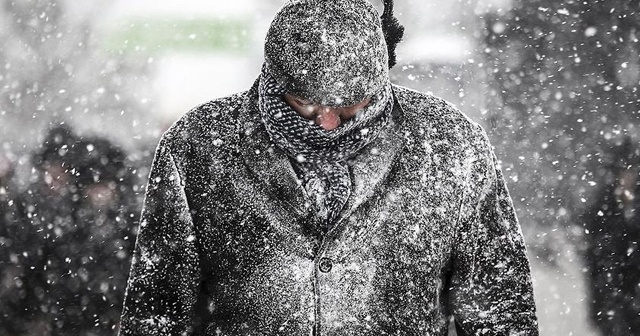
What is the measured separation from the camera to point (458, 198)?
7.20 ft

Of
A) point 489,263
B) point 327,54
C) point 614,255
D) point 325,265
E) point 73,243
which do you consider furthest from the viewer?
point 73,243

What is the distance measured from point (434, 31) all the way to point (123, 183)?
257cm

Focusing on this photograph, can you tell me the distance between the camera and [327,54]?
6.40 feet

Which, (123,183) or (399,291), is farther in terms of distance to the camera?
(123,183)

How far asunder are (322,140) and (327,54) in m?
0.24

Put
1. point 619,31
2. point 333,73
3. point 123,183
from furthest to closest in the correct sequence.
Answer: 1. point 123,183
2. point 619,31
3. point 333,73

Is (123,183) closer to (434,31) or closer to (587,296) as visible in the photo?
(434,31)

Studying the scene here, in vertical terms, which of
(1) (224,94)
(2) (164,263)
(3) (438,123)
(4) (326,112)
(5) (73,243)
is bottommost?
(2) (164,263)

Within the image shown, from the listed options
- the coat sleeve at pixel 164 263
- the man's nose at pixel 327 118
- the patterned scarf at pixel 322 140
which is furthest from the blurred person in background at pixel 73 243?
the man's nose at pixel 327 118

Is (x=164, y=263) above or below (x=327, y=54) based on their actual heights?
below

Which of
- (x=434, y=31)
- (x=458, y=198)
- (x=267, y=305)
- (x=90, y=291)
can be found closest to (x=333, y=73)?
(x=458, y=198)

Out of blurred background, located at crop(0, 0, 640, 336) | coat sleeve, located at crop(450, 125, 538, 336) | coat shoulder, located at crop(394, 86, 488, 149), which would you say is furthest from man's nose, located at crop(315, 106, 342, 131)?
blurred background, located at crop(0, 0, 640, 336)

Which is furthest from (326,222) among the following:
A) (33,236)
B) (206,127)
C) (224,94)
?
(33,236)

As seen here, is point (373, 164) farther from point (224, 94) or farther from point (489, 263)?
point (224, 94)
